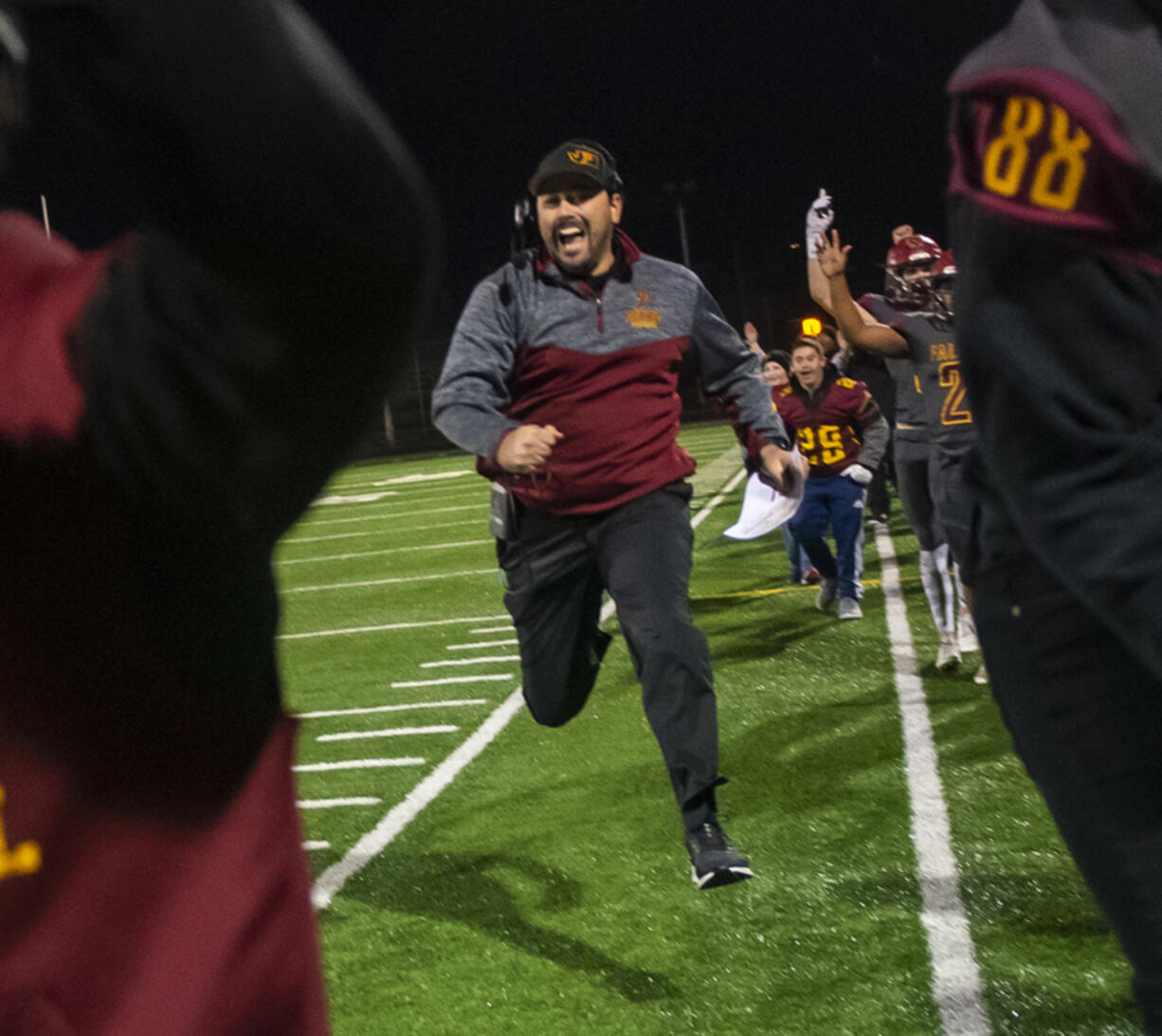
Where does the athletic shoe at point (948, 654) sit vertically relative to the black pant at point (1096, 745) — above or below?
below

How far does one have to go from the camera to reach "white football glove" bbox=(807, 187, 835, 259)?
4195 millimetres

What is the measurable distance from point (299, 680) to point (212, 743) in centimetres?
768

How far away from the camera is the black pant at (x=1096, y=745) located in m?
1.71

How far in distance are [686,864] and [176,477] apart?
383 centimetres

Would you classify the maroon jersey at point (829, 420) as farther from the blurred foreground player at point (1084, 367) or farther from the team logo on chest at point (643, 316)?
the blurred foreground player at point (1084, 367)

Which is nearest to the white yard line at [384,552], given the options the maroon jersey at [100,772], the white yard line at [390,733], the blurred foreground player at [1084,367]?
the white yard line at [390,733]

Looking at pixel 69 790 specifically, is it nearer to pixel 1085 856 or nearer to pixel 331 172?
pixel 331 172

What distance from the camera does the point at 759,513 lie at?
695 cm

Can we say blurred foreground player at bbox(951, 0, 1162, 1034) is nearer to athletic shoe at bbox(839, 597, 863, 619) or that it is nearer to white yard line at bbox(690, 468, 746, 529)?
athletic shoe at bbox(839, 597, 863, 619)

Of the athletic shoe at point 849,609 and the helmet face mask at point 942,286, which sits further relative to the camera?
the athletic shoe at point 849,609

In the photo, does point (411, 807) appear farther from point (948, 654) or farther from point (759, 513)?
point (948, 654)

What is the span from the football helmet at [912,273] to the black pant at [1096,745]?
486cm

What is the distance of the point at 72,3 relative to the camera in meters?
0.68

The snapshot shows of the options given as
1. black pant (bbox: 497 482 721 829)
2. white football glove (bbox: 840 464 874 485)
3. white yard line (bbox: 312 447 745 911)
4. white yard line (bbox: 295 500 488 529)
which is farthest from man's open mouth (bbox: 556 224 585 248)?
white yard line (bbox: 295 500 488 529)
